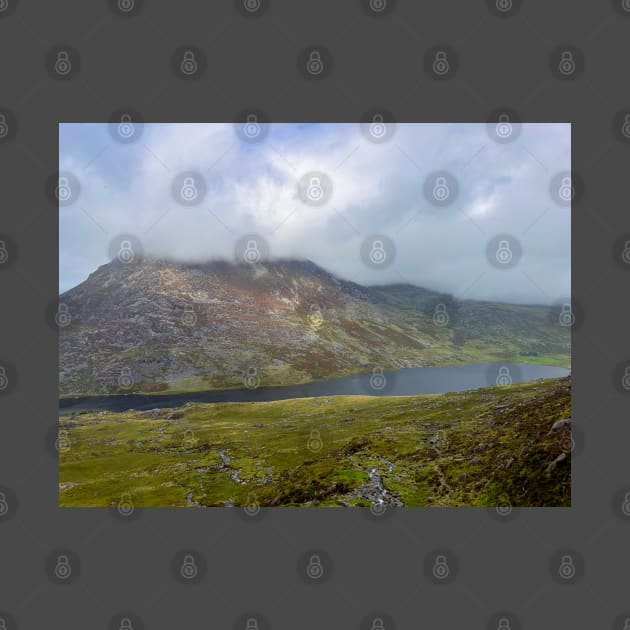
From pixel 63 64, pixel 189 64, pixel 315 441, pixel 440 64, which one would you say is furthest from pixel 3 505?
pixel 315 441

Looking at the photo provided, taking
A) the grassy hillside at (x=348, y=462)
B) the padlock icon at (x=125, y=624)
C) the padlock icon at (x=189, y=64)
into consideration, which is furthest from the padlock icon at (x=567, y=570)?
the padlock icon at (x=189, y=64)

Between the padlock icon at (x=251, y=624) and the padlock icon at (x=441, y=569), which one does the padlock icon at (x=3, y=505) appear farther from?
the padlock icon at (x=441, y=569)

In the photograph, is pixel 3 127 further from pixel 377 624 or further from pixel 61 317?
pixel 377 624

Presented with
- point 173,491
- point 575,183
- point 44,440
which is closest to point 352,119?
point 575,183

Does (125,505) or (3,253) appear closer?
(3,253)

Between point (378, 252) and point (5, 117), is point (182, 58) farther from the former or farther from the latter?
point (378, 252)

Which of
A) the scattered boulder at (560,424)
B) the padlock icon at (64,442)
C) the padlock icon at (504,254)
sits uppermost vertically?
the padlock icon at (504,254)

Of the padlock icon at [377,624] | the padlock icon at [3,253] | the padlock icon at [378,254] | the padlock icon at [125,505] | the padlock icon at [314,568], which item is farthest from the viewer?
the padlock icon at [378,254]
